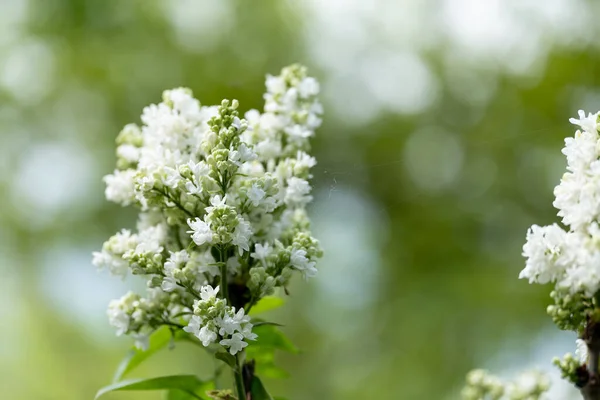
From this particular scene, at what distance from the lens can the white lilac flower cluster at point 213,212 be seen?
0.65 meters

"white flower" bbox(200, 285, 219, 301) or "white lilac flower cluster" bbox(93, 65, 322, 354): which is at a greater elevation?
"white lilac flower cluster" bbox(93, 65, 322, 354)

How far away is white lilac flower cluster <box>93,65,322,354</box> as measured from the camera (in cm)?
65

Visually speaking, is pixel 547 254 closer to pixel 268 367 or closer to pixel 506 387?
pixel 506 387

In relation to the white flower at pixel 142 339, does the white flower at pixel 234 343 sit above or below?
below

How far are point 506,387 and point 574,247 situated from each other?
14.8 inches

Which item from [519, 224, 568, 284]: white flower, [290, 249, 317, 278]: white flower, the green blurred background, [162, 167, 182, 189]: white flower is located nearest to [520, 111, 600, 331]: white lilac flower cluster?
[519, 224, 568, 284]: white flower

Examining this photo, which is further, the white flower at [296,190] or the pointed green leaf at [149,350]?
the pointed green leaf at [149,350]

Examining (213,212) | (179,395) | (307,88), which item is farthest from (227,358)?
(307,88)

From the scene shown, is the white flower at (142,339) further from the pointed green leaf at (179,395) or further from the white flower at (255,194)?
the white flower at (255,194)

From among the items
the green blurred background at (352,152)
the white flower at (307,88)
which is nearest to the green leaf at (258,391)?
the white flower at (307,88)

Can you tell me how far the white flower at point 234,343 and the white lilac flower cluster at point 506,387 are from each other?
1.08ft

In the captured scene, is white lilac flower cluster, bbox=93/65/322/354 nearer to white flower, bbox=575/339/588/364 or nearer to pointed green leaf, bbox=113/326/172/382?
pointed green leaf, bbox=113/326/172/382

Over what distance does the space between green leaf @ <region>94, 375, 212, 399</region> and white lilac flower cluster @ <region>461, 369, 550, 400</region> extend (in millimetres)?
316

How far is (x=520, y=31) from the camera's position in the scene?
3.73 meters
